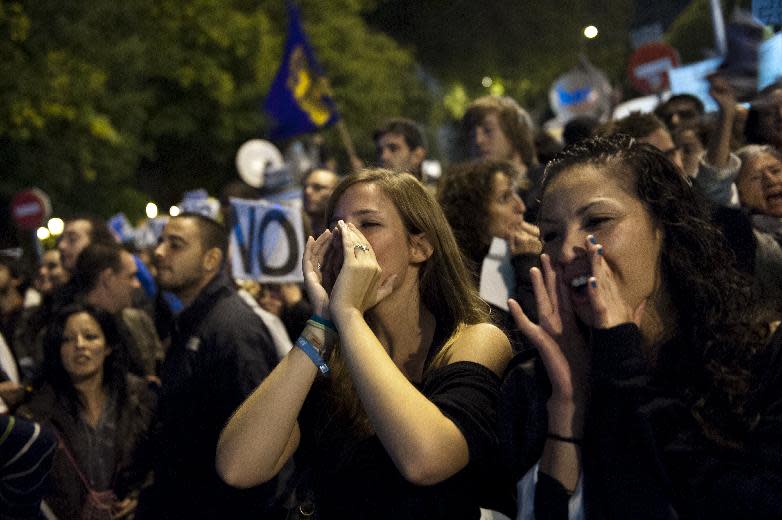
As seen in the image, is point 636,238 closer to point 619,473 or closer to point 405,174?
point 619,473

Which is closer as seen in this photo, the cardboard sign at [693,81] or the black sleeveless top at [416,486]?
the black sleeveless top at [416,486]

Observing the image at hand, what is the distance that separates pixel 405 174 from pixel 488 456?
1031mm

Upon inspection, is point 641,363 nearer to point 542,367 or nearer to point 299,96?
point 542,367

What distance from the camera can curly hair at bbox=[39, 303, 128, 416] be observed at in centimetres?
567

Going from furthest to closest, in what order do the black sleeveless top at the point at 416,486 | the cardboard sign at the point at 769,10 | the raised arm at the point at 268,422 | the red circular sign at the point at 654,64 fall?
the red circular sign at the point at 654,64, the cardboard sign at the point at 769,10, the raised arm at the point at 268,422, the black sleeveless top at the point at 416,486

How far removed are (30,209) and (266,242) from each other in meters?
14.3

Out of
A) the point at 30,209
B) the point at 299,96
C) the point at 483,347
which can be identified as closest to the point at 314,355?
the point at 483,347

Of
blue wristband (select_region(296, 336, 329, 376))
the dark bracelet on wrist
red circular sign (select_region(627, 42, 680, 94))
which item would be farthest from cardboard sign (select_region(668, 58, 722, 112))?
the dark bracelet on wrist

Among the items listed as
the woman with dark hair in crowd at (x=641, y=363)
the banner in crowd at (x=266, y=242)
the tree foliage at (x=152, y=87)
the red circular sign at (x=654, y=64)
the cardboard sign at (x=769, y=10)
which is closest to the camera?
the woman with dark hair in crowd at (x=641, y=363)

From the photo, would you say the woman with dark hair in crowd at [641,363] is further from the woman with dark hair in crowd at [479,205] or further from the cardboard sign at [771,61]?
the cardboard sign at [771,61]

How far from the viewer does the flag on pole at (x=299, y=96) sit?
11078 mm

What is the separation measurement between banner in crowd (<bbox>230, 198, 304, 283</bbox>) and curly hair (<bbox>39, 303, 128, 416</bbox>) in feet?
3.77

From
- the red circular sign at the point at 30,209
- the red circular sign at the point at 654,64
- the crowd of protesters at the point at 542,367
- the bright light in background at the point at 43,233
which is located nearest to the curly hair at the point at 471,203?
the crowd of protesters at the point at 542,367

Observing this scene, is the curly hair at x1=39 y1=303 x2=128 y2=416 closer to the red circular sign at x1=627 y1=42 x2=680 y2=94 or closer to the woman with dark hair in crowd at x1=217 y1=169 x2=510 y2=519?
the woman with dark hair in crowd at x1=217 y1=169 x2=510 y2=519
